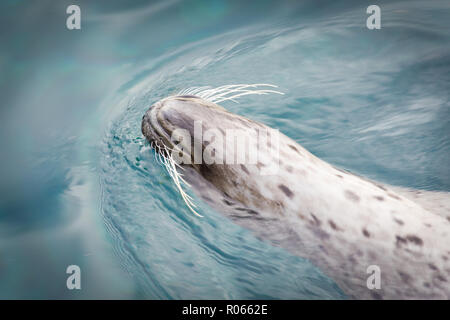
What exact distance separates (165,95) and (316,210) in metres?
2.05

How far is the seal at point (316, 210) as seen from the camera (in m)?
2.07

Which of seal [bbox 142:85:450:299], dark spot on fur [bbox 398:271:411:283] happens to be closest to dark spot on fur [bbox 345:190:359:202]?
seal [bbox 142:85:450:299]

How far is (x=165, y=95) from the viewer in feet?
12.1

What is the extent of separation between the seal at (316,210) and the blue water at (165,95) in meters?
0.33

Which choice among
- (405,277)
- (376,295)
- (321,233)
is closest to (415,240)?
(405,277)

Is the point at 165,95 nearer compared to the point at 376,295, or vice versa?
the point at 376,295

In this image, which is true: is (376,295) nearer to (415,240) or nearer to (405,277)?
(405,277)

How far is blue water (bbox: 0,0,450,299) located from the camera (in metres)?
2.60

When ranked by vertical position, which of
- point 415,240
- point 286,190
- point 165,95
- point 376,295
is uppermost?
point 165,95

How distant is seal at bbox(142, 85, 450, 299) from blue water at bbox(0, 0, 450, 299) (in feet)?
1.08

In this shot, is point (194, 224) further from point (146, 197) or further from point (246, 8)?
point (246, 8)

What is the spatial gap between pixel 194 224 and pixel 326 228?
3.13 feet

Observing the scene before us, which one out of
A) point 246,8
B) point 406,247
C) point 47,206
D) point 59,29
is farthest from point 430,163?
point 59,29

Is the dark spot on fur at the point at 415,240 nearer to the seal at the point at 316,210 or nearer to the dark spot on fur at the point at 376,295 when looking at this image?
the seal at the point at 316,210
